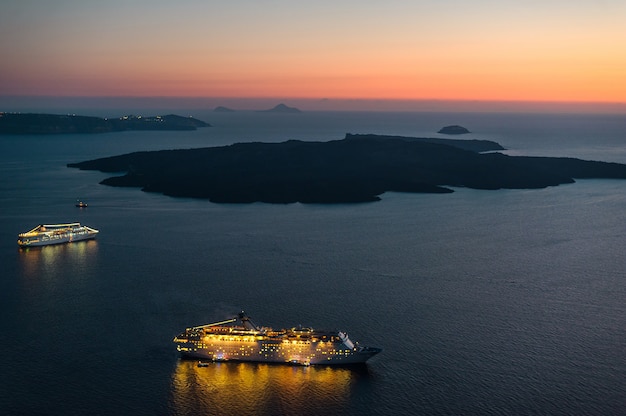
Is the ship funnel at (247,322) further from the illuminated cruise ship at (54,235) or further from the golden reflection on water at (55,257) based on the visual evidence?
the illuminated cruise ship at (54,235)

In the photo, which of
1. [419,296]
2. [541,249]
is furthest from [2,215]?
[541,249]

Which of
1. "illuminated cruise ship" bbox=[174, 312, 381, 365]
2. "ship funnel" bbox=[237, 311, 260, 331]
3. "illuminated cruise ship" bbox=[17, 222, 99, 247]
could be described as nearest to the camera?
"illuminated cruise ship" bbox=[174, 312, 381, 365]

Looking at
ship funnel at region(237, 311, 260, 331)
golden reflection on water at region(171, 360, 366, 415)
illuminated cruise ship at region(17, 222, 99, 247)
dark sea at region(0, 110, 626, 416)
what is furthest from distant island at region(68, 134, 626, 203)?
golden reflection on water at region(171, 360, 366, 415)

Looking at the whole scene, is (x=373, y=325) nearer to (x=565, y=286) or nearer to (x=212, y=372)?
(x=212, y=372)

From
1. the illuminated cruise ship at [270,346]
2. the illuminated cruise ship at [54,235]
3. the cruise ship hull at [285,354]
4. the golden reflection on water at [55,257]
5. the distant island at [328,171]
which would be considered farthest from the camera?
the distant island at [328,171]

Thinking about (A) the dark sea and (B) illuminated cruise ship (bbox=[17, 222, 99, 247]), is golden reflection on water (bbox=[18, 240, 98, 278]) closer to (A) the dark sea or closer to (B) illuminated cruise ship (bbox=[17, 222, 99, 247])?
(A) the dark sea

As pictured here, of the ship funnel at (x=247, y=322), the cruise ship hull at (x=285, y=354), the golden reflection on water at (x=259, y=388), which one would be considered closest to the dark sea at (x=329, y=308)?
the golden reflection on water at (x=259, y=388)

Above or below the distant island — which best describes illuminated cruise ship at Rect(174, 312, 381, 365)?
below
